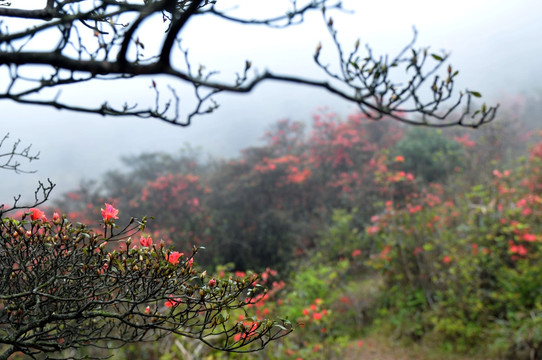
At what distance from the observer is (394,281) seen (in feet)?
21.3

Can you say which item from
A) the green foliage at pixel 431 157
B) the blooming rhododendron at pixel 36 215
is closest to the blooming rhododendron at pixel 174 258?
the blooming rhododendron at pixel 36 215

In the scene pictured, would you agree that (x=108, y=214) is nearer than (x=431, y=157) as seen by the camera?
Yes

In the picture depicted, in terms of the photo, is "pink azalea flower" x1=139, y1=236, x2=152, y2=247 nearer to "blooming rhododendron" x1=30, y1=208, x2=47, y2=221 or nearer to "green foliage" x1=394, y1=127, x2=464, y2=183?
"blooming rhododendron" x1=30, y1=208, x2=47, y2=221

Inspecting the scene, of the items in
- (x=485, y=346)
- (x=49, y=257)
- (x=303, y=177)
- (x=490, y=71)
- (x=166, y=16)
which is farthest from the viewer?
(x=490, y=71)

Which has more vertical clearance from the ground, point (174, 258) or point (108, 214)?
point (108, 214)

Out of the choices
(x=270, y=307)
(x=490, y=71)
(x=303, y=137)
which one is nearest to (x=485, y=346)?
(x=270, y=307)

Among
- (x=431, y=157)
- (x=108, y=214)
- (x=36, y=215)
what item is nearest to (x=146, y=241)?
(x=108, y=214)

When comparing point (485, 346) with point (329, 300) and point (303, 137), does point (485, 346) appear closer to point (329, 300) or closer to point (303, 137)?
point (329, 300)

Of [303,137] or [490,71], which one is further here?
[490,71]

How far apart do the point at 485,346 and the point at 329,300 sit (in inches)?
88.0

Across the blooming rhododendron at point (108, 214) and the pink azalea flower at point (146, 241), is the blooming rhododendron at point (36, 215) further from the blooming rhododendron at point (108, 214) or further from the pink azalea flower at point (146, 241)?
the pink azalea flower at point (146, 241)

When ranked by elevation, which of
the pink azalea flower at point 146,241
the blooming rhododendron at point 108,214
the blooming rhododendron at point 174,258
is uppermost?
the blooming rhododendron at point 108,214

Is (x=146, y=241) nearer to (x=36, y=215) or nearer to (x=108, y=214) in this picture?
(x=108, y=214)

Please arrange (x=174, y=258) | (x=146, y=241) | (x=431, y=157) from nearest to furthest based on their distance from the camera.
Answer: (x=174, y=258) < (x=146, y=241) < (x=431, y=157)
